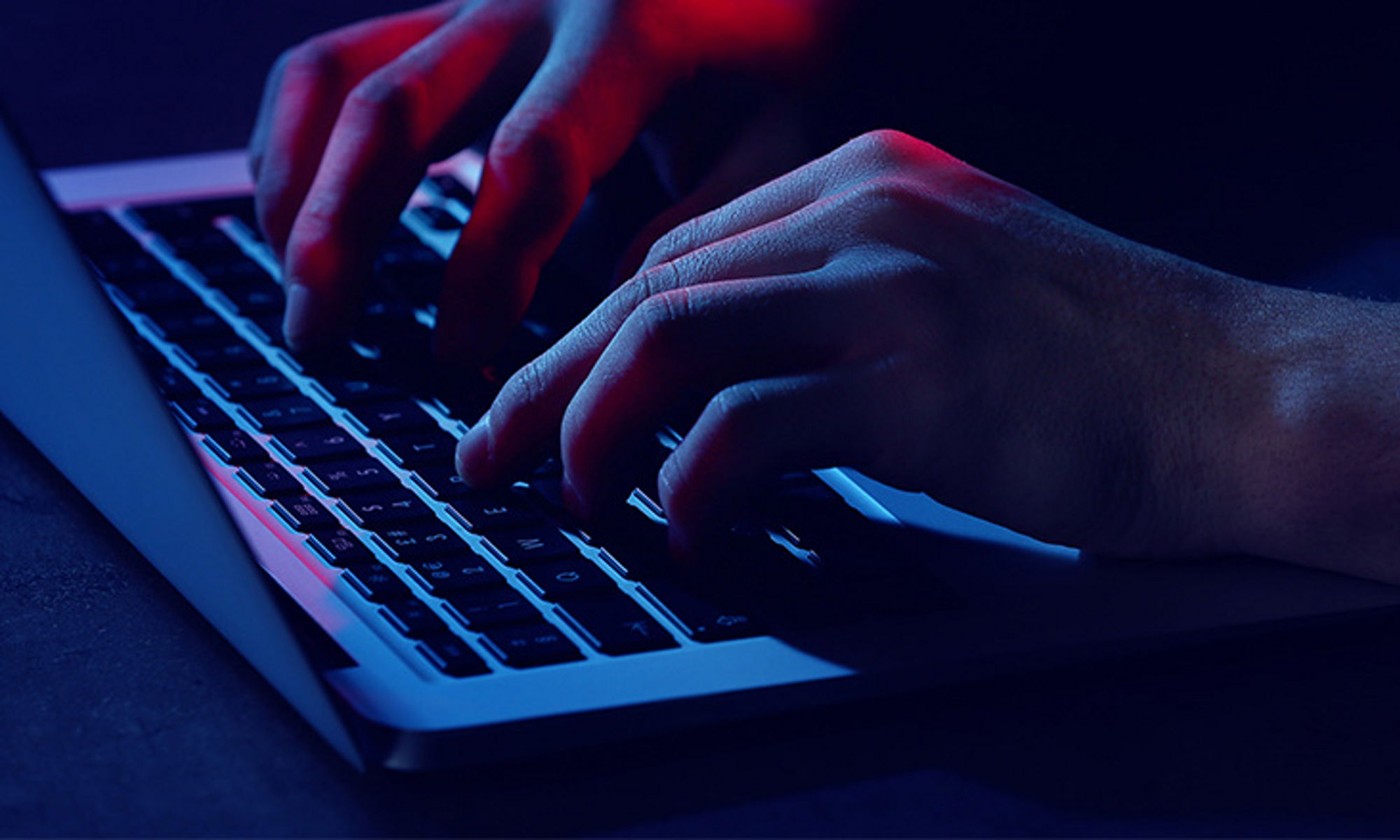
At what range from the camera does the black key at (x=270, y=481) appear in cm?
60

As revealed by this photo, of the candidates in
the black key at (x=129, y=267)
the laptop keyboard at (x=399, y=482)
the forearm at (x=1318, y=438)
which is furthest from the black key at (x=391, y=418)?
the forearm at (x=1318, y=438)

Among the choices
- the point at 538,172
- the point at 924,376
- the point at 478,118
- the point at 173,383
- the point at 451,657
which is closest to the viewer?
the point at 451,657

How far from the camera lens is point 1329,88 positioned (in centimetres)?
89

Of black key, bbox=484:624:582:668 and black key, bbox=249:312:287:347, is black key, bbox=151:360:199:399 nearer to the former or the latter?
black key, bbox=249:312:287:347

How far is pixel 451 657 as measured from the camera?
19.0 inches

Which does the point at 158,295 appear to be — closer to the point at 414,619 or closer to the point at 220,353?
the point at 220,353

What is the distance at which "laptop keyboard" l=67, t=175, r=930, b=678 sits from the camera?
51cm

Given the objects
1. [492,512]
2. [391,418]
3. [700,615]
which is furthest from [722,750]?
[391,418]

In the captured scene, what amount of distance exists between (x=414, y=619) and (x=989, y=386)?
0.24 metres

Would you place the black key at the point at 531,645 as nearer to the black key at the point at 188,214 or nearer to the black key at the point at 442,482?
the black key at the point at 442,482

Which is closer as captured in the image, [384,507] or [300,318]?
[384,507]

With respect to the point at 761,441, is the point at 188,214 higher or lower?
lower

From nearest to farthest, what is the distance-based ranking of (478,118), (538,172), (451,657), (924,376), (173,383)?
(451,657) → (924,376) → (173,383) → (538,172) → (478,118)

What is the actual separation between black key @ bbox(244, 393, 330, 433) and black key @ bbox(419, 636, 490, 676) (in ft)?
0.68
